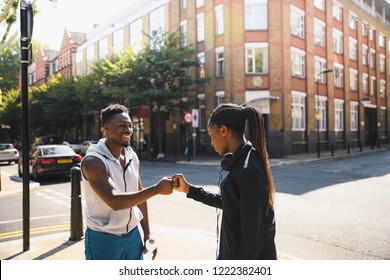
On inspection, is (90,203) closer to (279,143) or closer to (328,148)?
(279,143)

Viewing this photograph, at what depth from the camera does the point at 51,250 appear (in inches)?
166

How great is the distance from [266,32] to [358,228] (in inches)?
741

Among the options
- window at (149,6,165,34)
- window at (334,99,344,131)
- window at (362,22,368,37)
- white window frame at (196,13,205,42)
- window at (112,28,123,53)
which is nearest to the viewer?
white window frame at (196,13,205,42)

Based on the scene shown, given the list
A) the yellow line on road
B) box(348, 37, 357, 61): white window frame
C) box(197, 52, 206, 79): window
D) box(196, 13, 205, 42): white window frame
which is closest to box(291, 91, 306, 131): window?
box(197, 52, 206, 79): window

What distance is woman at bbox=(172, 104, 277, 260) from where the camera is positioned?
5.81ft

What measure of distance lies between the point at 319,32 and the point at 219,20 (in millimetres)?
8088

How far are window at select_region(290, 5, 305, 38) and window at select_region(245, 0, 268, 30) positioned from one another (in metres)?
1.88

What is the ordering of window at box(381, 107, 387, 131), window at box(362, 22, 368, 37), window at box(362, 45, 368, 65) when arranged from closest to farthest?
1. window at box(362, 22, 368, 37)
2. window at box(362, 45, 368, 65)
3. window at box(381, 107, 387, 131)

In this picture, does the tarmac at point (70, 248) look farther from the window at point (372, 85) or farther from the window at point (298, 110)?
the window at point (372, 85)

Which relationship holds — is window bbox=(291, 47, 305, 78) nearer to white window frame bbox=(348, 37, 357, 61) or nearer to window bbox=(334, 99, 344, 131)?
window bbox=(334, 99, 344, 131)

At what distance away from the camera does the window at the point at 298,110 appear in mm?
23031

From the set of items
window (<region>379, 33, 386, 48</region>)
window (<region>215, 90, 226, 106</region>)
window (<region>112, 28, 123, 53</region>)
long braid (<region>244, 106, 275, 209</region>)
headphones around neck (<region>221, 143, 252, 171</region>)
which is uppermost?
window (<region>379, 33, 386, 48</region>)

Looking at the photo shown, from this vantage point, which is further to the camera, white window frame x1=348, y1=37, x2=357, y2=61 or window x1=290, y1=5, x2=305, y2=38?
white window frame x1=348, y1=37, x2=357, y2=61

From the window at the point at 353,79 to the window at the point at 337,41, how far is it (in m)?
2.60
